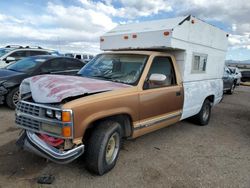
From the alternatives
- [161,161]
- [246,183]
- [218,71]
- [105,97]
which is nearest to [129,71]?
[105,97]

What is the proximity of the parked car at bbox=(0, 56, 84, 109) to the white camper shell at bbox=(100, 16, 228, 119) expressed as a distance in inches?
77.9

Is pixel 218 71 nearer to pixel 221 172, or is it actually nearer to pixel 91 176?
pixel 221 172

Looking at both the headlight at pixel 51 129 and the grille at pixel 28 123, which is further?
the grille at pixel 28 123

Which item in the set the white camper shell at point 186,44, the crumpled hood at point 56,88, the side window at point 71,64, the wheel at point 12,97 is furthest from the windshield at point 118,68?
the side window at point 71,64

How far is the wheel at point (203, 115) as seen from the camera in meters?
5.91

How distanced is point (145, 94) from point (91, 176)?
1.56m

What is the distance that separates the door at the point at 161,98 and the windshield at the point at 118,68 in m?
0.23

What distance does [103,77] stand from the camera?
4.12 metres

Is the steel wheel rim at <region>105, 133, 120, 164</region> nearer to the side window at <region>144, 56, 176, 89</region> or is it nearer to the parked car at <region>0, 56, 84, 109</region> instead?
the side window at <region>144, 56, 176, 89</region>

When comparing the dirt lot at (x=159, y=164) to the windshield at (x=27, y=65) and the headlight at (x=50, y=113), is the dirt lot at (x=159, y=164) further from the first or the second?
the windshield at (x=27, y=65)

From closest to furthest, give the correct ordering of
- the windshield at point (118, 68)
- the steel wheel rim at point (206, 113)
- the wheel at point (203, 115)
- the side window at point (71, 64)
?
the windshield at point (118, 68)
the wheel at point (203, 115)
the steel wheel rim at point (206, 113)
the side window at point (71, 64)

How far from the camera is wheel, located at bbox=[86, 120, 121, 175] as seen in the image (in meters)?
3.12

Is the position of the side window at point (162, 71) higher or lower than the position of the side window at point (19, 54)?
lower

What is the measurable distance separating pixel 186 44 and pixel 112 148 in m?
2.74
